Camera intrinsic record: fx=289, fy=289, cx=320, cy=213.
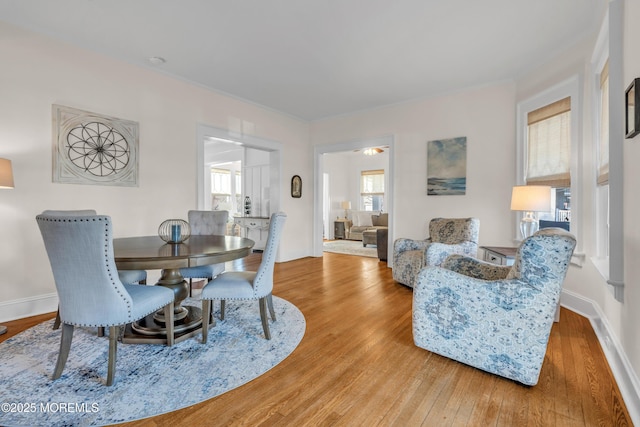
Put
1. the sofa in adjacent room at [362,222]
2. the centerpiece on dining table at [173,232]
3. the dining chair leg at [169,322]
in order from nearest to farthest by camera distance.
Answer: the dining chair leg at [169,322] → the centerpiece on dining table at [173,232] → the sofa in adjacent room at [362,222]

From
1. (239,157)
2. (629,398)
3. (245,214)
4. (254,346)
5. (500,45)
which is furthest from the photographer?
(239,157)

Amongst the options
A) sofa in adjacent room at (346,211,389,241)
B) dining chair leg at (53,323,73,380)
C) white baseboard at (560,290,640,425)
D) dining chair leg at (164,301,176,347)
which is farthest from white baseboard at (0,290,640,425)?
sofa in adjacent room at (346,211,389,241)

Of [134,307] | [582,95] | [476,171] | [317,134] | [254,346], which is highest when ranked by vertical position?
[317,134]

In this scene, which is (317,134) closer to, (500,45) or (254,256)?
(254,256)

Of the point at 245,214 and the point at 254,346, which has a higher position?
the point at 245,214

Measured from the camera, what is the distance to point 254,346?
2.20 meters

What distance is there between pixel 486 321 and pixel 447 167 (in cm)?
301

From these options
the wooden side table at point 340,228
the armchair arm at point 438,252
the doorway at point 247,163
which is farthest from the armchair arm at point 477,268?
the wooden side table at point 340,228

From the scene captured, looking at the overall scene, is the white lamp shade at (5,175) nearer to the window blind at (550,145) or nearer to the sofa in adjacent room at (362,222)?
the window blind at (550,145)

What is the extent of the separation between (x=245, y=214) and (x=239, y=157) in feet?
5.34

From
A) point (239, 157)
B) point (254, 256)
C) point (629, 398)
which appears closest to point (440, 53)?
point (629, 398)

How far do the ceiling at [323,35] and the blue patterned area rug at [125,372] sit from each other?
2.76 metres

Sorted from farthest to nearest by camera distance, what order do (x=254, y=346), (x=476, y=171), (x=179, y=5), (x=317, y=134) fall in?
1. (x=317, y=134)
2. (x=476, y=171)
3. (x=179, y=5)
4. (x=254, y=346)

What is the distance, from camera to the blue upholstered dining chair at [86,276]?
5.10ft
